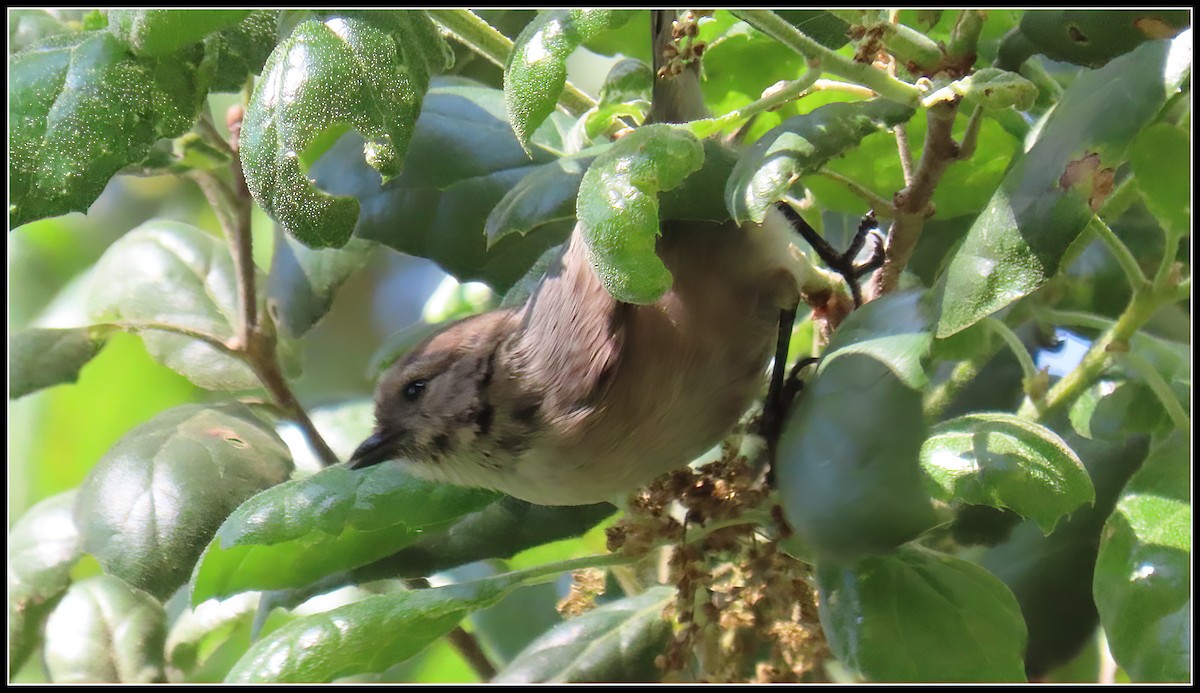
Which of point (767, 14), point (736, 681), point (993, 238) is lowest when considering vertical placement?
point (736, 681)

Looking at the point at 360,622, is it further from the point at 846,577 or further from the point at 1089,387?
the point at 1089,387

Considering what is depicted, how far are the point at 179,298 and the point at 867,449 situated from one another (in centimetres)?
123

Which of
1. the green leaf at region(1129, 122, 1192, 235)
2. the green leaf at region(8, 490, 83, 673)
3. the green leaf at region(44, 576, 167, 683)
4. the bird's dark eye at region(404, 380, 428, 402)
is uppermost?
the green leaf at region(1129, 122, 1192, 235)

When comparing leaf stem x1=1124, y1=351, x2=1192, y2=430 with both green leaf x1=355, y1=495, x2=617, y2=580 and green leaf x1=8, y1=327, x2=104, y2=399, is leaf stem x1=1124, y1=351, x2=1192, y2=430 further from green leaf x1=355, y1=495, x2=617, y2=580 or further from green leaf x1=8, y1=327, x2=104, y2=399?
green leaf x1=8, y1=327, x2=104, y2=399

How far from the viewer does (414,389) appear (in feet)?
4.89

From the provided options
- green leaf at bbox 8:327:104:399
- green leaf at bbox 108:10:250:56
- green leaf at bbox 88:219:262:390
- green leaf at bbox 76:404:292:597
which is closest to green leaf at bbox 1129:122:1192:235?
green leaf at bbox 108:10:250:56

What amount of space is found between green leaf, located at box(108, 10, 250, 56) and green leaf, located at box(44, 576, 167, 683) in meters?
0.90

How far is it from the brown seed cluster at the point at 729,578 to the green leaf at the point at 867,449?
4.7 inches

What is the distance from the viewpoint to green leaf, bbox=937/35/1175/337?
32.5 inches

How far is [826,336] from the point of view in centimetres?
135

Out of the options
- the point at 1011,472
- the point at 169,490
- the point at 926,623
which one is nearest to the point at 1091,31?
the point at 1011,472

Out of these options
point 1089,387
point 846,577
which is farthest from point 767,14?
point 1089,387

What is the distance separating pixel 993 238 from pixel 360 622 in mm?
682

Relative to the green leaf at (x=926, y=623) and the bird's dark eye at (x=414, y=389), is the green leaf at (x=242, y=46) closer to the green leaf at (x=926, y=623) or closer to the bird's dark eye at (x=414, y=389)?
the bird's dark eye at (x=414, y=389)
